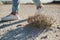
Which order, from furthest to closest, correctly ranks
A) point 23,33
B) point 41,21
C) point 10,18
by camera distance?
point 10,18, point 41,21, point 23,33

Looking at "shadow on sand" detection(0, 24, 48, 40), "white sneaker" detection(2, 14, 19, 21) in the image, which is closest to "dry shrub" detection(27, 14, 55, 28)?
"shadow on sand" detection(0, 24, 48, 40)

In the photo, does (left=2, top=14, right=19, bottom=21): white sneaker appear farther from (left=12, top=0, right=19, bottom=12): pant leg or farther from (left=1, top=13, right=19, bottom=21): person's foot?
(left=12, top=0, right=19, bottom=12): pant leg

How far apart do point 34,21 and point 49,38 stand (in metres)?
0.57

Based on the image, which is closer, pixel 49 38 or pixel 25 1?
pixel 49 38

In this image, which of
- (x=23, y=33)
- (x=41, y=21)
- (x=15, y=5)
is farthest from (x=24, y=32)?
(x=15, y=5)

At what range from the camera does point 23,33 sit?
368cm

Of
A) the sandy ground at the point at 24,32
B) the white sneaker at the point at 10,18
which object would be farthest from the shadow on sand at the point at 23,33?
the white sneaker at the point at 10,18

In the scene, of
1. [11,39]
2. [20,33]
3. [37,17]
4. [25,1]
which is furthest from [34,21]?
[25,1]

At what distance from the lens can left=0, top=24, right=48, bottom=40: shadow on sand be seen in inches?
138

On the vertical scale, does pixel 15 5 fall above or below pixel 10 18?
above

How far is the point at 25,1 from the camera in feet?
21.9

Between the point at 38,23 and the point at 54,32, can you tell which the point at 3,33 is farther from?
the point at 54,32

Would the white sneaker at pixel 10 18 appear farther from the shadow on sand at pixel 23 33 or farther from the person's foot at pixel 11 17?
the shadow on sand at pixel 23 33

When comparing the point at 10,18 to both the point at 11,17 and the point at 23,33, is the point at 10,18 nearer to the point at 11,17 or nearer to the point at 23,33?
the point at 11,17
